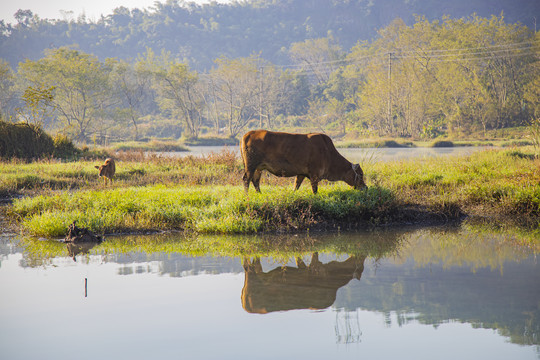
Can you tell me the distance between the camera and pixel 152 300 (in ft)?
20.7

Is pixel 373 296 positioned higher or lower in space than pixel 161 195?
lower

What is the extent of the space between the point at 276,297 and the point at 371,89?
2277 inches

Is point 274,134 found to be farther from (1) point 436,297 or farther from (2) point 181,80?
(2) point 181,80

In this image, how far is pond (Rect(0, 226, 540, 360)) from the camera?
5031 millimetres

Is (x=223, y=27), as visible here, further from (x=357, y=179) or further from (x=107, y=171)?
(x=357, y=179)

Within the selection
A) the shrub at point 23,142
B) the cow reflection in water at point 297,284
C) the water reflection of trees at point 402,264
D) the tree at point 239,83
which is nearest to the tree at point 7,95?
the tree at point 239,83

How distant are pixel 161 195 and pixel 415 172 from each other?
654 centimetres

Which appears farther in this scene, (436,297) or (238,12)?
(238,12)

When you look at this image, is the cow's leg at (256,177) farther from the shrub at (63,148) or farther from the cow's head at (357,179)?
the shrub at (63,148)

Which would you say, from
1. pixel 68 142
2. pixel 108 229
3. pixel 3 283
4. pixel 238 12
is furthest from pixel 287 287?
pixel 238 12

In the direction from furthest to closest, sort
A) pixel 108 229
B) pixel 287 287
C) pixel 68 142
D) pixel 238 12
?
pixel 238 12
pixel 68 142
pixel 108 229
pixel 287 287

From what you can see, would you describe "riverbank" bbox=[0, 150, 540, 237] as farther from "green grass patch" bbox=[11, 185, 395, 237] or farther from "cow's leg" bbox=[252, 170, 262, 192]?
"cow's leg" bbox=[252, 170, 262, 192]

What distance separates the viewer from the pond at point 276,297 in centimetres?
503

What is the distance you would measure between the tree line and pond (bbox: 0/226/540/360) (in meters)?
38.4
